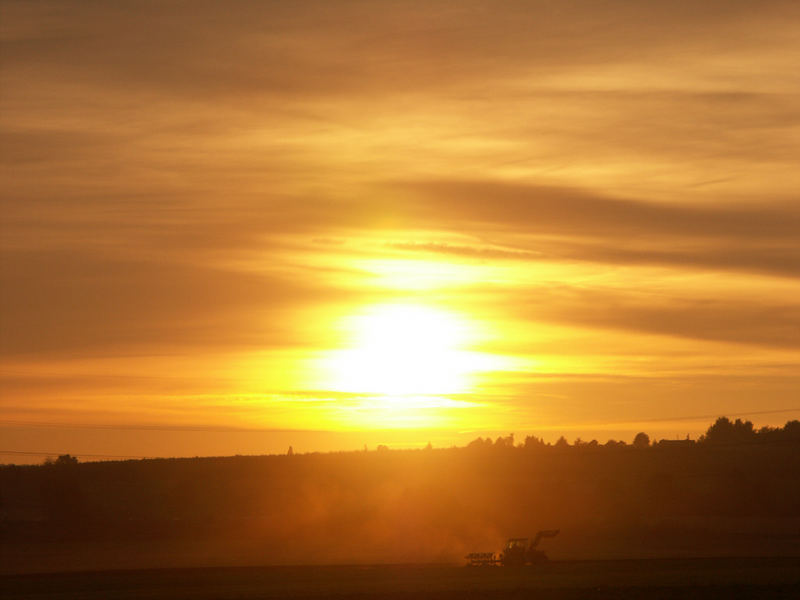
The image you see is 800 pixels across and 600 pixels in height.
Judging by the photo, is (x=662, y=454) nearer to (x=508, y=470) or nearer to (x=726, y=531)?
(x=508, y=470)

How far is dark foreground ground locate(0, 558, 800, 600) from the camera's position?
6272 cm

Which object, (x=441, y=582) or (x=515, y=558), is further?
(x=515, y=558)

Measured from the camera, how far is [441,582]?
71.2 meters

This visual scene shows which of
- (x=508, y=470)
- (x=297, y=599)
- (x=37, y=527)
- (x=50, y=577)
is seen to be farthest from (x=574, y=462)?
(x=297, y=599)

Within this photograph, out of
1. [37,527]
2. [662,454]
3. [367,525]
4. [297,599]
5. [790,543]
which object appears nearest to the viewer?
A: [297,599]

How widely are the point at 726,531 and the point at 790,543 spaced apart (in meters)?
16.7

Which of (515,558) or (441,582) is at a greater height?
(515,558)

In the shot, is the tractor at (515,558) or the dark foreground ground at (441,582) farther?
the tractor at (515,558)

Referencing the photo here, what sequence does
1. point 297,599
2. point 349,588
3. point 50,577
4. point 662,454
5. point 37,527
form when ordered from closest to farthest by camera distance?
point 297,599 < point 349,588 < point 50,577 < point 37,527 < point 662,454

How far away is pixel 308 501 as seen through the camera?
155250mm

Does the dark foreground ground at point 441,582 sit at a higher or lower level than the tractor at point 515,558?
lower

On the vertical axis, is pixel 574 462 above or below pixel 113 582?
above

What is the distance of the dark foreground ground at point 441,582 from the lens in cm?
6272

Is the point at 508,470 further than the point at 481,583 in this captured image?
Yes
